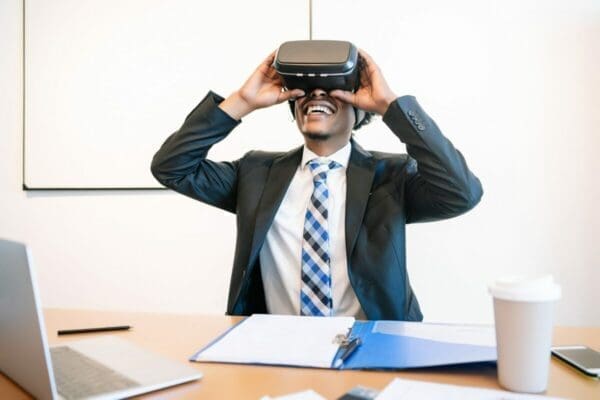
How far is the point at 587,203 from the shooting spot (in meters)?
1.90

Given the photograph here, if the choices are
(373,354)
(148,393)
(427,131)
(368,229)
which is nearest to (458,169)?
(427,131)

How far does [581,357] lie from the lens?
744mm

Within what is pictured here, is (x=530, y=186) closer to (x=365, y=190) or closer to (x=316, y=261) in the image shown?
(x=365, y=190)

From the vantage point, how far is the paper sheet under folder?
2.36ft

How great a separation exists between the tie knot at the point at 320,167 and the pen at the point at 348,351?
22.2 inches

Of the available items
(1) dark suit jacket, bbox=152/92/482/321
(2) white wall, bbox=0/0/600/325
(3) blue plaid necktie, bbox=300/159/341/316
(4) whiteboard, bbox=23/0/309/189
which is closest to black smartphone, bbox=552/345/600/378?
(1) dark suit jacket, bbox=152/92/482/321

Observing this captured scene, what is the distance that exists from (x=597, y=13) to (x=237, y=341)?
1.90m

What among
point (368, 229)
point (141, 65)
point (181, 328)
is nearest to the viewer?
point (181, 328)

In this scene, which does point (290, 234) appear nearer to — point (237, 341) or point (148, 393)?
point (237, 341)

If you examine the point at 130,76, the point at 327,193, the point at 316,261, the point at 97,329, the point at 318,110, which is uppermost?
the point at 130,76

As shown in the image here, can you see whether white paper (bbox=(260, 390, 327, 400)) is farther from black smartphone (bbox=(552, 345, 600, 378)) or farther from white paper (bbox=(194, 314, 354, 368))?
black smartphone (bbox=(552, 345, 600, 378))

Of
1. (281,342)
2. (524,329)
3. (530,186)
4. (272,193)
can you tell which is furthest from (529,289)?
(530,186)

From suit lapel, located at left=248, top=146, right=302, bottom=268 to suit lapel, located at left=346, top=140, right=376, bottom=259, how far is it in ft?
0.53

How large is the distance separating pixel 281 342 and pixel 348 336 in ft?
0.38
